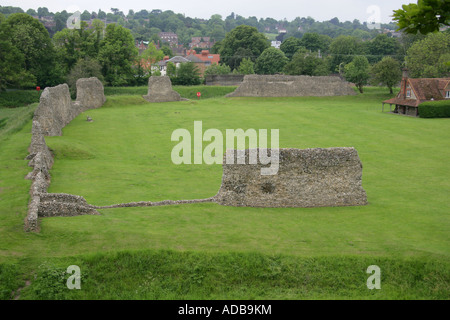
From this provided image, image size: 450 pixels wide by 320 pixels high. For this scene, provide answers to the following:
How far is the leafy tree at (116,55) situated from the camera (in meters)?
70.5

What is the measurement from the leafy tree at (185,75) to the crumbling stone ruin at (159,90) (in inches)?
540

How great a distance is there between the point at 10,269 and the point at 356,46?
109 meters

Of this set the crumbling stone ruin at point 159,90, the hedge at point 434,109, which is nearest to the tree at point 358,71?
the hedge at point 434,109

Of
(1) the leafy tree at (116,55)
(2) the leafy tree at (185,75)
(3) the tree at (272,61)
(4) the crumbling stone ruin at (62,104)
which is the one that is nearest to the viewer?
(4) the crumbling stone ruin at (62,104)

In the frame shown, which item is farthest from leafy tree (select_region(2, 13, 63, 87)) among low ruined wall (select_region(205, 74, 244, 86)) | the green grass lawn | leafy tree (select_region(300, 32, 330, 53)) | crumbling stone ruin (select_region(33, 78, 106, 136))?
leafy tree (select_region(300, 32, 330, 53))

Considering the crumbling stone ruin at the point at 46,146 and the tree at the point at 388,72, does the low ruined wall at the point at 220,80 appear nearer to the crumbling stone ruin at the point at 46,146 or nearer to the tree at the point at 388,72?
the tree at the point at 388,72

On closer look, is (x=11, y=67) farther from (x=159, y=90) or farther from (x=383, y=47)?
(x=383, y=47)

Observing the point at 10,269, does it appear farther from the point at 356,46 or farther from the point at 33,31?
the point at 356,46

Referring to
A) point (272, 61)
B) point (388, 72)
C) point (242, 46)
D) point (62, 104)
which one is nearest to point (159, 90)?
point (62, 104)

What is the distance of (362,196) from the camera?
68.1ft

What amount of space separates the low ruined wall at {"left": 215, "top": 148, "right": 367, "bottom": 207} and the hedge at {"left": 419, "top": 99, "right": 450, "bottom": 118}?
112 feet

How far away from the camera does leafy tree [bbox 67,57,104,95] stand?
64.2 metres

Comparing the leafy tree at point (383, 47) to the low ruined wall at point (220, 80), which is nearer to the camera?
the low ruined wall at point (220, 80)

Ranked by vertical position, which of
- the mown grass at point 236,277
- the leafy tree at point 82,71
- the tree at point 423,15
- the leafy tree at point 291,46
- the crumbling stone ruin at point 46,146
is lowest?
the mown grass at point 236,277
